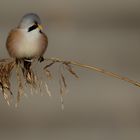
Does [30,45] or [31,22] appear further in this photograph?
[30,45]

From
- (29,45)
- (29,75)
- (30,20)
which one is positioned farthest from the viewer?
(29,45)

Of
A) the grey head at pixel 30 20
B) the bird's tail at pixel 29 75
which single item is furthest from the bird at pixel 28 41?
the bird's tail at pixel 29 75

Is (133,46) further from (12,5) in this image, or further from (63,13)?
(12,5)

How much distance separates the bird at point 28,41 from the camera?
1.96m

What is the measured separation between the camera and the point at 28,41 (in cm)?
216

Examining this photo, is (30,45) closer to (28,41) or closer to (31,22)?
(28,41)

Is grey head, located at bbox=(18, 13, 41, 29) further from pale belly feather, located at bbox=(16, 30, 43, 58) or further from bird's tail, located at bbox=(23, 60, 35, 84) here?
bird's tail, located at bbox=(23, 60, 35, 84)

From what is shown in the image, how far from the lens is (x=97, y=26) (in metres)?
2.85

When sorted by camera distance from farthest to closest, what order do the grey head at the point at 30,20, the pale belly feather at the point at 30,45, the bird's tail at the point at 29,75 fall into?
the pale belly feather at the point at 30,45, the grey head at the point at 30,20, the bird's tail at the point at 29,75

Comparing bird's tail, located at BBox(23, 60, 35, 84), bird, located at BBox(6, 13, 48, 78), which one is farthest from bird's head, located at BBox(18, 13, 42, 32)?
bird's tail, located at BBox(23, 60, 35, 84)

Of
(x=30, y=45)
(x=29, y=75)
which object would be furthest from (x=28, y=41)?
(x=29, y=75)

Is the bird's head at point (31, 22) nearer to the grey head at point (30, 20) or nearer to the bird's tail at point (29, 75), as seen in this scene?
the grey head at point (30, 20)

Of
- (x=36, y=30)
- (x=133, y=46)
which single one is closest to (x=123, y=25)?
(x=133, y=46)

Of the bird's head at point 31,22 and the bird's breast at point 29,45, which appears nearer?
the bird's head at point 31,22
